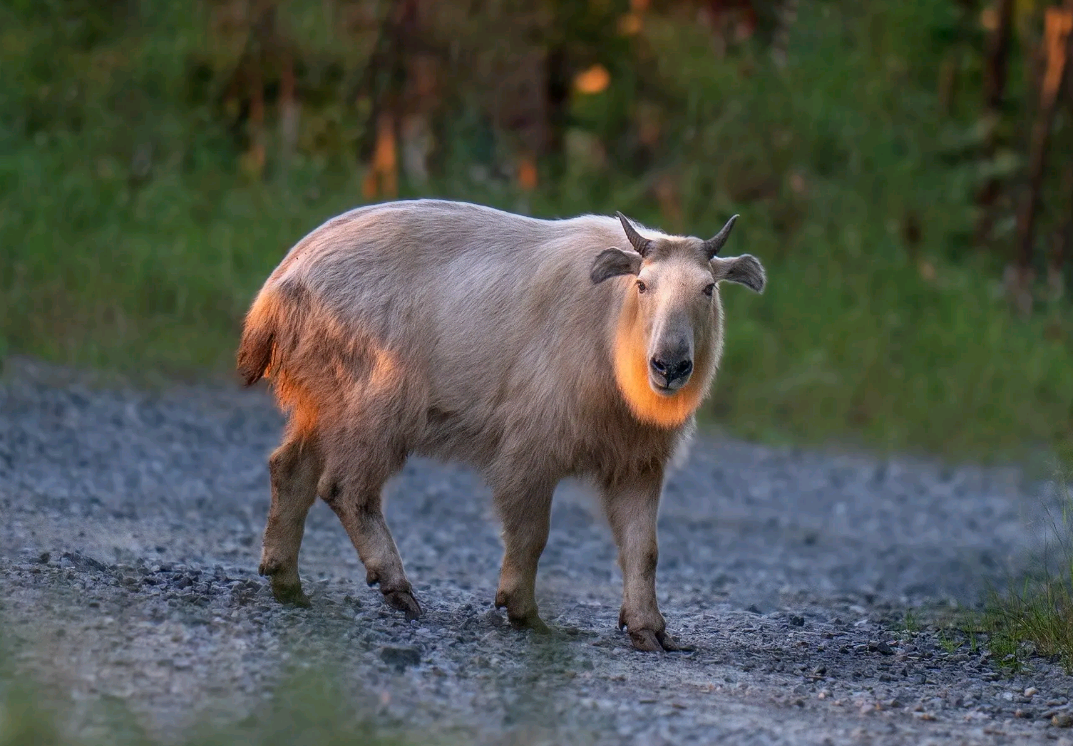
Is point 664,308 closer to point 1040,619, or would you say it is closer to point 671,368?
point 671,368

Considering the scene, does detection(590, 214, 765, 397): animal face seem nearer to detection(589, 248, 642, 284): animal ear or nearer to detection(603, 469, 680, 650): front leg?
detection(589, 248, 642, 284): animal ear

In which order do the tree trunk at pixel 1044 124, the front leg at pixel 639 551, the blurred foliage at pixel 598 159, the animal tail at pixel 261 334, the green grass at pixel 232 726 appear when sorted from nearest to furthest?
the green grass at pixel 232 726
the front leg at pixel 639 551
the animal tail at pixel 261 334
the blurred foliage at pixel 598 159
the tree trunk at pixel 1044 124

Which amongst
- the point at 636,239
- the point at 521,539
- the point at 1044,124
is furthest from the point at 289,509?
the point at 1044,124

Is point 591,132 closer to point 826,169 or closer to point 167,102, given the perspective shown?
point 826,169

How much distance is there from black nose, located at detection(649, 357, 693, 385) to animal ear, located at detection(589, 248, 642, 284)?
0.51 metres

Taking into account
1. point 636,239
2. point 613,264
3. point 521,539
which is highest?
point 636,239

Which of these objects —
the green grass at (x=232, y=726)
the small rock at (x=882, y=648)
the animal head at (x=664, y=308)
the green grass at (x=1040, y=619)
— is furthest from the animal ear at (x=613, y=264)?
the green grass at (x=232, y=726)

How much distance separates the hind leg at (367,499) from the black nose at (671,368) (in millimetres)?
1288

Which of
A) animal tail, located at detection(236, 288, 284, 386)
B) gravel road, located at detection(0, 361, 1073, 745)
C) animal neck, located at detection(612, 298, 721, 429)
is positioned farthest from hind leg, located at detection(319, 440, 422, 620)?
animal neck, located at detection(612, 298, 721, 429)

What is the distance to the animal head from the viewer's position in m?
5.82

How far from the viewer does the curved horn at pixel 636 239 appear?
237 inches

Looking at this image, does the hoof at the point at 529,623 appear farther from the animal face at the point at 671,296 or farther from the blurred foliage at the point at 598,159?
the blurred foliage at the point at 598,159

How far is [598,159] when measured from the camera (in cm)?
1845

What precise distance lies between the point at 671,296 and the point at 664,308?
0.06m
